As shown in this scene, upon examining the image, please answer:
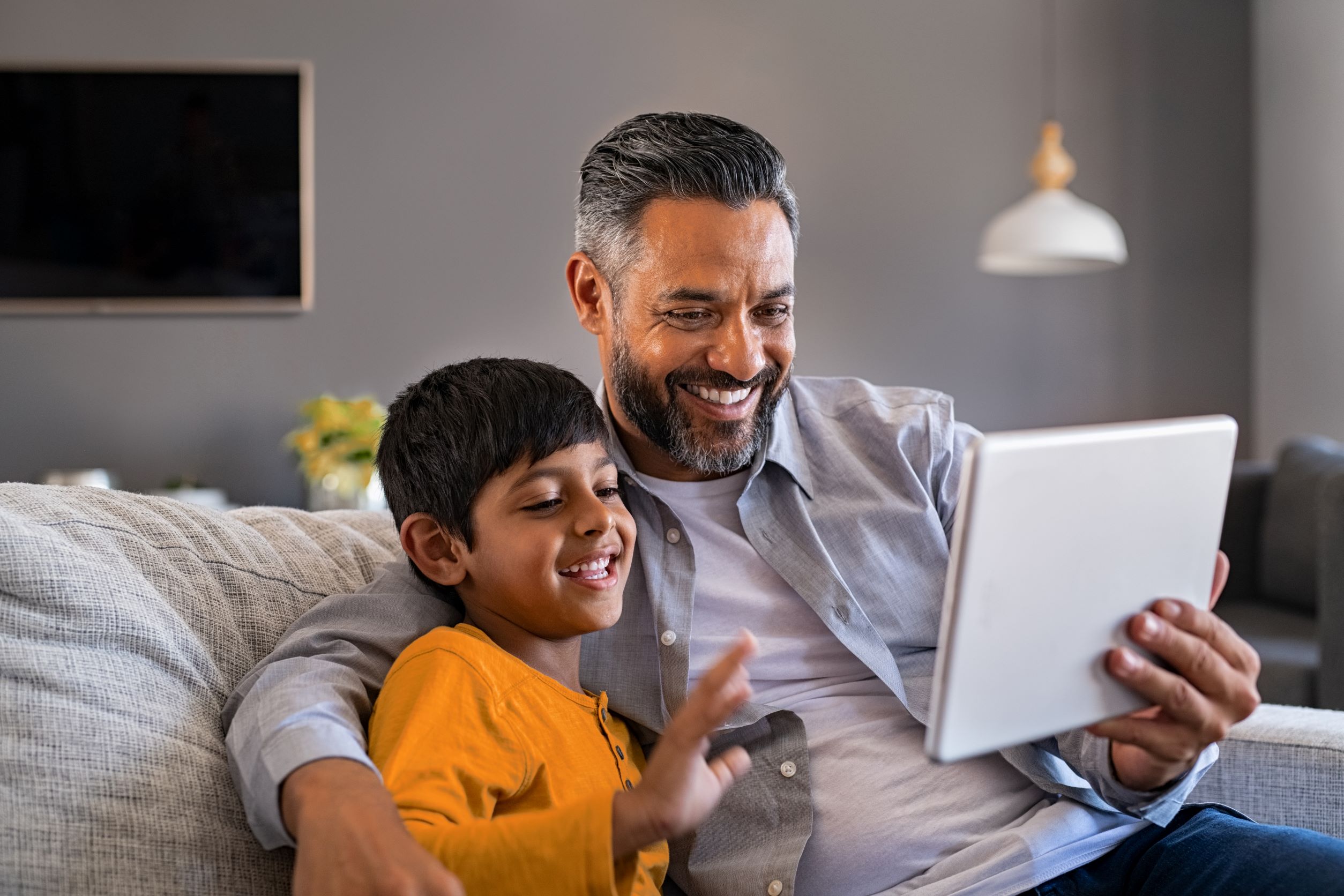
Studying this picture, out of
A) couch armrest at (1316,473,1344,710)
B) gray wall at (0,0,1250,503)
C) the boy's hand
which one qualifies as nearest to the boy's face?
the boy's hand

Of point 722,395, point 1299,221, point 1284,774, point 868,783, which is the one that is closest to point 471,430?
point 722,395

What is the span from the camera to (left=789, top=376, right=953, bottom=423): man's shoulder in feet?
4.50

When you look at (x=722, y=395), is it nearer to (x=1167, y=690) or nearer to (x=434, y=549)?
(x=434, y=549)

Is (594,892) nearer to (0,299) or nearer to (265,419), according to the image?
(265,419)

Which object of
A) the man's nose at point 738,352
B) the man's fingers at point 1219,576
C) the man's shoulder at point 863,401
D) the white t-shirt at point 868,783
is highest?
the man's nose at point 738,352

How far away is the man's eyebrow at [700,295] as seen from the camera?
129 centimetres

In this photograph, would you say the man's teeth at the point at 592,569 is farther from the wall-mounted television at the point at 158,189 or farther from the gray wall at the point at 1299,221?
the gray wall at the point at 1299,221

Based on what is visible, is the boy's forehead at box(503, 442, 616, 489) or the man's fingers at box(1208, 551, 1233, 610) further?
the boy's forehead at box(503, 442, 616, 489)

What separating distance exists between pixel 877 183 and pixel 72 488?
325 cm

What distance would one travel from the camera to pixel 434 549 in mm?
1128

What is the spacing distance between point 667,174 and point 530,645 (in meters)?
0.56

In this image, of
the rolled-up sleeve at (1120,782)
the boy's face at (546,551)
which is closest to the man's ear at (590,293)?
the boy's face at (546,551)

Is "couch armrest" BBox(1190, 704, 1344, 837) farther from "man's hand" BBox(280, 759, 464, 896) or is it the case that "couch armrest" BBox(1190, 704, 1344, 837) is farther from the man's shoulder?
"man's hand" BBox(280, 759, 464, 896)

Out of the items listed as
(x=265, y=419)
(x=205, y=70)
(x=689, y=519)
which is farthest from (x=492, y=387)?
(x=205, y=70)
